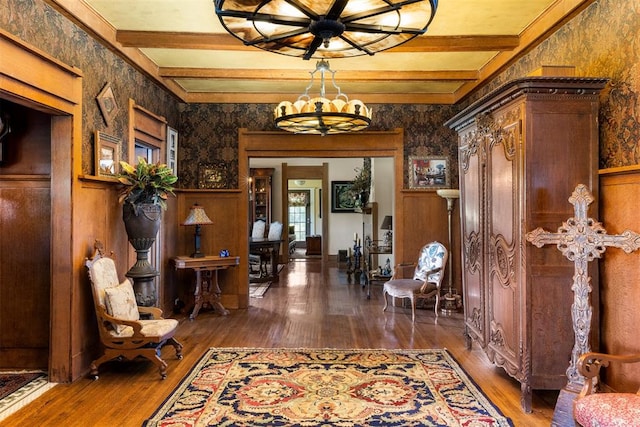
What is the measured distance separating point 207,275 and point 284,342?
1833 millimetres

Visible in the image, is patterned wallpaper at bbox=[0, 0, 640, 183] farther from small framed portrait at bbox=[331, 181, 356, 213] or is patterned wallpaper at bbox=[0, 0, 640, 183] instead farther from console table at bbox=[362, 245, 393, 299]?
small framed portrait at bbox=[331, 181, 356, 213]

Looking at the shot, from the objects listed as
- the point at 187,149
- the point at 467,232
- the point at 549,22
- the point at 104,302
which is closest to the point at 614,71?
the point at 549,22

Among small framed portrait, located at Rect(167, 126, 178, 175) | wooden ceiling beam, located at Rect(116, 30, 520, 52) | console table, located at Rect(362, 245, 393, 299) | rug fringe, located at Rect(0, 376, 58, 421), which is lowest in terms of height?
rug fringe, located at Rect(0, 376, 58, 421)

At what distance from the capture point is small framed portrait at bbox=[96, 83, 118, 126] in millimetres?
3854

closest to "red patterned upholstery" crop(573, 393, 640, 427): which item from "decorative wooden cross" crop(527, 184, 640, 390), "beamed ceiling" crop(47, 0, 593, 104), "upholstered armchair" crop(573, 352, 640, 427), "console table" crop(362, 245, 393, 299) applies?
"upholstered armchair" crop(573, 352, 640, 427)

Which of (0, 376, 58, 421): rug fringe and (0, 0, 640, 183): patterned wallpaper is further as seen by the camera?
(0, 376, 58, 421): rug fringe

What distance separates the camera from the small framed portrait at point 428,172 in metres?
6.11

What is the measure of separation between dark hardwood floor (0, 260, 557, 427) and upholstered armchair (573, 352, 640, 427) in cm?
64

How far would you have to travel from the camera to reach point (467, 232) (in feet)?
13.9

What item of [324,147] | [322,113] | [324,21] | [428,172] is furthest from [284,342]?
[324,21]

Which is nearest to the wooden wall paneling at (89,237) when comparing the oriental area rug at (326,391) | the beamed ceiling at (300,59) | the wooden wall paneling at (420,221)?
the oriental area rug at (326,391)

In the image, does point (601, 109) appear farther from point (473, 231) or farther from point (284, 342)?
point (284, 342)

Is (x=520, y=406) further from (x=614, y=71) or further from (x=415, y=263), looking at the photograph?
(x=415, y=263)

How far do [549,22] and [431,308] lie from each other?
384 centimetres
